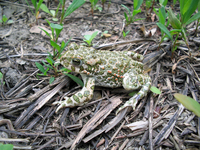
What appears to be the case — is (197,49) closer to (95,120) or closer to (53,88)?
(95,120)

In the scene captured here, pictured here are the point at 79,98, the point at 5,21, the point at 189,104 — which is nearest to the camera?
the point at 189,104

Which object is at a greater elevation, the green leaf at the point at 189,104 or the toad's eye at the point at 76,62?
the toad's eye at the point at 76,62

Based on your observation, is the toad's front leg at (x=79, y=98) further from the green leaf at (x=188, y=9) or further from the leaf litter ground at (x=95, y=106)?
the green leaf at (x=188, y=9)

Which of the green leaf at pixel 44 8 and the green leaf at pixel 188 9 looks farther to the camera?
the green leaf at pixel 44 8

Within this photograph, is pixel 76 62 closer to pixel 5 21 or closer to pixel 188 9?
pixel 188 9

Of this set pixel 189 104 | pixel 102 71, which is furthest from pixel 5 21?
pixel 189 104

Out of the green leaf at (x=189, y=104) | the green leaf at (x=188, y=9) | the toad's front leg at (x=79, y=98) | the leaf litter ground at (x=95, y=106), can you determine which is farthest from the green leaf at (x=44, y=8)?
the green leaf at (x=189, y=104)

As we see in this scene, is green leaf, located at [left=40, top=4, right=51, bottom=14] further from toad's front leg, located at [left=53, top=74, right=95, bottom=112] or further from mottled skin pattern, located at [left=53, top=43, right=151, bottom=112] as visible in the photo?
toad's front leg, located at [left=53, top=74, right=95, bottom=112]

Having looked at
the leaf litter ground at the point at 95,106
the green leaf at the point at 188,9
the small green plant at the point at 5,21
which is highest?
the green leaf at the point at 188,9

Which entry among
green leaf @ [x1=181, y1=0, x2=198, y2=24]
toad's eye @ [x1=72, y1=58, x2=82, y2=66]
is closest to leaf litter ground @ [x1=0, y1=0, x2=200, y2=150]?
toad's eye @ [x1=72, y1=58, x2=82, y2=66]
